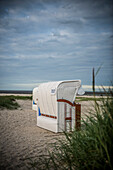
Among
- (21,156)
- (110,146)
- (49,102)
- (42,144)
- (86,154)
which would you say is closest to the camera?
(110,146)

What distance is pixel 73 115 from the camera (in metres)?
8.48

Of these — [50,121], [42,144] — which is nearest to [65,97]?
[50,121]

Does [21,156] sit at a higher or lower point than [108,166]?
lower

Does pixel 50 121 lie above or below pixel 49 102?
below

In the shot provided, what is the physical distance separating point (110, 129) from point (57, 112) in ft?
16.3

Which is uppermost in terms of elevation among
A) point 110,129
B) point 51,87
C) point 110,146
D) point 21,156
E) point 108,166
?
point 51,87

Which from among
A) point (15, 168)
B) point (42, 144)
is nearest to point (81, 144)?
point (15, 168)

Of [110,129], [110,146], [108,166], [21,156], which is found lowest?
[21,156]

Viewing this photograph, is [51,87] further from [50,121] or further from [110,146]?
[110,146]

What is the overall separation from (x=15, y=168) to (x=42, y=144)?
6.62ft

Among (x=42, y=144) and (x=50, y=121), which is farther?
(x=50, y=121)

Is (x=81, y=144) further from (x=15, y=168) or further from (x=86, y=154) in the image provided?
(x=15, y=168)

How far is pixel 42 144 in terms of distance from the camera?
20.8 ft

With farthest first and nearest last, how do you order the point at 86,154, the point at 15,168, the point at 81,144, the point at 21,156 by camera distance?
1. the point at 21,156
2. the point at 15,168
3. the point at 81,144
4. the point at 86,154
